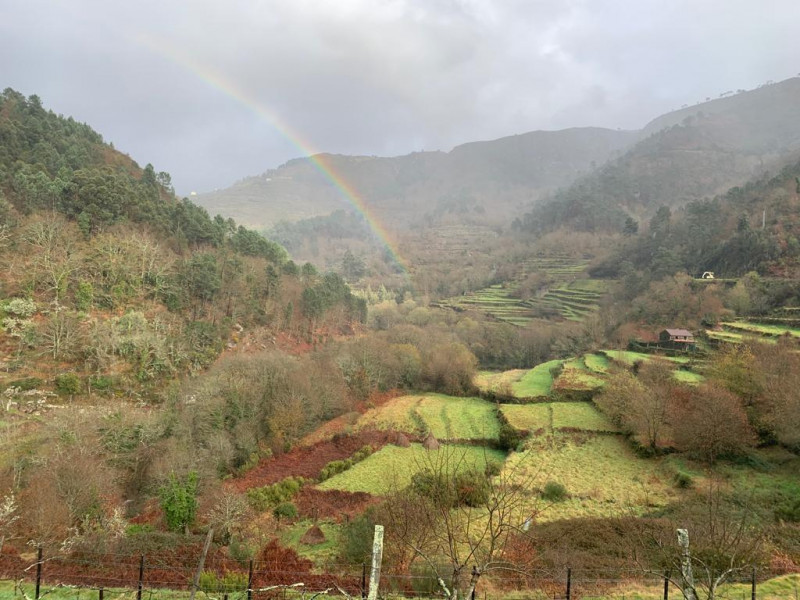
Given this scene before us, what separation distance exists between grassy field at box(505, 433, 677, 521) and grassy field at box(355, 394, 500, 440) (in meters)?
4.83

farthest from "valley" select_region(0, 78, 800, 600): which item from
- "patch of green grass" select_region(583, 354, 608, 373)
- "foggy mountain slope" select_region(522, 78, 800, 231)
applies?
"foggy mountain slope" select_region(522, 78, 800, 231)

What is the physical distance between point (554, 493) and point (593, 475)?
3541 mm

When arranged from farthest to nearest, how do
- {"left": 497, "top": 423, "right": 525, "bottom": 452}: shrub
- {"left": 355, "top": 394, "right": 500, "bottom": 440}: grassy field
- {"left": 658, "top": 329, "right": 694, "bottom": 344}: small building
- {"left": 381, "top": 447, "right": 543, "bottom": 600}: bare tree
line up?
{"left": 658, "top": 329, "right": 694, "bottom": 344}: small building < {"left": 355, "top": 394, "right": 500, "bottom": 440}: grassy field < {"left": 497, "top": 423, "right": 525, "bottom": 452}: shrub < {"left": 381, "top": 447, "right": 543, "bottom": 600}: bare tree

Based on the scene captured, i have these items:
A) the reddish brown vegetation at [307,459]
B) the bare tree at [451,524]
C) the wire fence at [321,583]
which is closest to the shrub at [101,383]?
the reddish brown vegetation at [307,459]

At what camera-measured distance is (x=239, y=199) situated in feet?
641

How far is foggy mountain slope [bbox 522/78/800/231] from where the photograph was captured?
319 ft

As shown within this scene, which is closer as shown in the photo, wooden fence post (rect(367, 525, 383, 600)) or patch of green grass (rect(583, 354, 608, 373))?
wooden fence post (rect(367, 525, 383, 600))

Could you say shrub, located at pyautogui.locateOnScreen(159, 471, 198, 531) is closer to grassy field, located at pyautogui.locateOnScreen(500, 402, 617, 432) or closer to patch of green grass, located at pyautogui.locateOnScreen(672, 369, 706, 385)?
grassy field, located at pyautogui.locateOnScreen(500, 402, 617, 432)

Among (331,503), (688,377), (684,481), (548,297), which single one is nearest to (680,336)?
(688,377)

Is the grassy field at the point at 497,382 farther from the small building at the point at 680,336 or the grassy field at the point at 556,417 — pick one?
the small building at the point at 680,336

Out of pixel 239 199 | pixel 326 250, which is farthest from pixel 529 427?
pixel 239 199

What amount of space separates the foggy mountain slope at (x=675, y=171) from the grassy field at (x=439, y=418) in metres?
79.0

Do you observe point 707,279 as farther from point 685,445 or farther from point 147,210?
point 147,210

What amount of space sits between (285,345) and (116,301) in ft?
47.7
